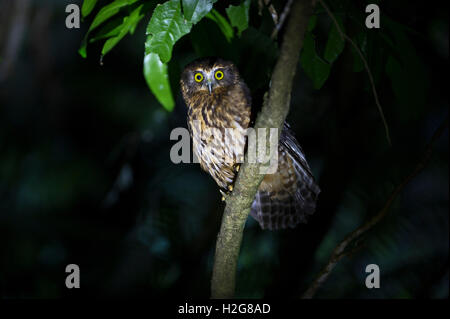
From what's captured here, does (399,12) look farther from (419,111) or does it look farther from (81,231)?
(81,231)

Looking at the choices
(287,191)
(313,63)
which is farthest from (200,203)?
(313,63)

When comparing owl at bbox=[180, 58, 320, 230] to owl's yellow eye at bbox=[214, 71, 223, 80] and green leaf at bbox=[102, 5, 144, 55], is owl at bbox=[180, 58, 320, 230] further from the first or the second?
green leaf at bbox=[102, 5, 144, 55]

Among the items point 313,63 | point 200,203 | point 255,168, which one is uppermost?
point 313,63

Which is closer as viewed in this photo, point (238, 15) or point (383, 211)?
point (238, 15)

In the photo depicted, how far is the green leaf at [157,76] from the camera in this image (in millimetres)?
2271

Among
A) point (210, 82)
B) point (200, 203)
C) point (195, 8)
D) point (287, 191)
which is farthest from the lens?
point (200, 203)

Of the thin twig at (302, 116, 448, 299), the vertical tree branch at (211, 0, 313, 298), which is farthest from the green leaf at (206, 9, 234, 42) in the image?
the thin twig at (302, 116, 448, 299)

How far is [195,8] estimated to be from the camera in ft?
5.93

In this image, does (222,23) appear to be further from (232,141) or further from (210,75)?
(232,141)

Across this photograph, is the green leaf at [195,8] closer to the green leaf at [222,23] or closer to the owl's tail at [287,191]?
the green leaf at [222,23]

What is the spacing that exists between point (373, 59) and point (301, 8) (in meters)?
0.76

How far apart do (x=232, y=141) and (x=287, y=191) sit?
0.57 meters

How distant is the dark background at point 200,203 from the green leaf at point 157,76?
2.55 ft
